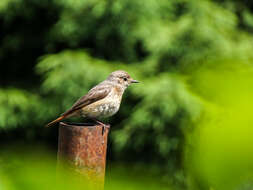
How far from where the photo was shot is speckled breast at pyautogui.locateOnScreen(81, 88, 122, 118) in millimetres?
2910

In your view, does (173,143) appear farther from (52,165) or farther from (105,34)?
(52,165)

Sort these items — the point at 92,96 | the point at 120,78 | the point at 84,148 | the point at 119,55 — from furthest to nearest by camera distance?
the point at 119,55 → the point at 120,78 → the point at 92,96 → the point at 84,148

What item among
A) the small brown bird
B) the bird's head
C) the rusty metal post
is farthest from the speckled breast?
the rusty metal post

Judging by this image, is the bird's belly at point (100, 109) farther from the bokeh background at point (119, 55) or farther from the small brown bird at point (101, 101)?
the bokeh background at point (119, 55)

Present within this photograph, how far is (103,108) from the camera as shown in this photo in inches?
118

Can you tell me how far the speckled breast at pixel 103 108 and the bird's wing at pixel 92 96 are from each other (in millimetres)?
31

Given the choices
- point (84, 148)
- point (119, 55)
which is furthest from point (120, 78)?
point (119, 55)

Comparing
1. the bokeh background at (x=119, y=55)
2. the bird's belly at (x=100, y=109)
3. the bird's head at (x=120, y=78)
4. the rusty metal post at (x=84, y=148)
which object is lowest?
the rusty metal post at (x=84, y=148)

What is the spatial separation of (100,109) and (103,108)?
0.03 metres

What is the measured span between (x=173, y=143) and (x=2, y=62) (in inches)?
180

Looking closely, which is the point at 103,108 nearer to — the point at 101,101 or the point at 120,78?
the point at 101,101

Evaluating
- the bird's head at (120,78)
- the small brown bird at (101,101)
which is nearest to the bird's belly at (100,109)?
the small brown bird at (101,101)

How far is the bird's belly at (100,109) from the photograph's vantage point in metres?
2.90

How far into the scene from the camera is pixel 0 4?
751 cm
